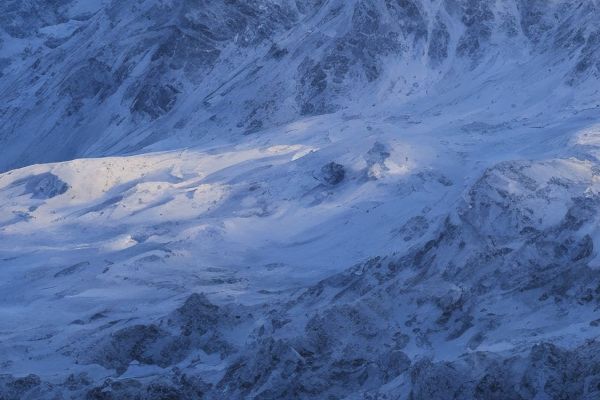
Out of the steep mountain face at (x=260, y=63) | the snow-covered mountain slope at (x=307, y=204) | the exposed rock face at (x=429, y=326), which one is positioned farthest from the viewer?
the steep mountain face at (x=260, y=63)

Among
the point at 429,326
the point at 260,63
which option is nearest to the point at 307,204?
the point at 429,326

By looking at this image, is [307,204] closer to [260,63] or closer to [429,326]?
[429,326]

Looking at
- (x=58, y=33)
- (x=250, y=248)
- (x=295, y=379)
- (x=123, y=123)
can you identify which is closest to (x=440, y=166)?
(x=250, y=248)

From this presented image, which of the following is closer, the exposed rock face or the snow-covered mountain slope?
the exposed rock face

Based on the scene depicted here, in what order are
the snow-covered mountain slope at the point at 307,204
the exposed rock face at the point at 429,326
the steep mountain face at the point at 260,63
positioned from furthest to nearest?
the steep mountain face at the point at 260,63 < the snow-covered mountain slope at the point at 307,204 < the exposed rock face at the point at 429,326

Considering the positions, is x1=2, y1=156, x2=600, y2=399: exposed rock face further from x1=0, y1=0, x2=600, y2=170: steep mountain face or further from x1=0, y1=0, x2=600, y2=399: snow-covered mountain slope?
x1=0, y1=0, x2=600, y2=170: steep mountain face

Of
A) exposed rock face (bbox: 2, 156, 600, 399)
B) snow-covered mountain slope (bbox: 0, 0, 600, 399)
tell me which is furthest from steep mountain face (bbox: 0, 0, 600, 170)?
exposed rock face (bbox: 2, 156, 600, 399)

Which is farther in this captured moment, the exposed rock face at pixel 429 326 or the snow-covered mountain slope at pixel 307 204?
the snow-covered mountain slope at pixel 307 204

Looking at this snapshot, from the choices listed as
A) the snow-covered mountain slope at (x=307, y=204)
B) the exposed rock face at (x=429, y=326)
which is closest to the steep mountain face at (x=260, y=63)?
the snow-covered mountain slope at (x=307, y=204)

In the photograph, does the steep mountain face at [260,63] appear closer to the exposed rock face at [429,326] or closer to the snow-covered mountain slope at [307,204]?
the snow-covered mountain slope at [307,204]
